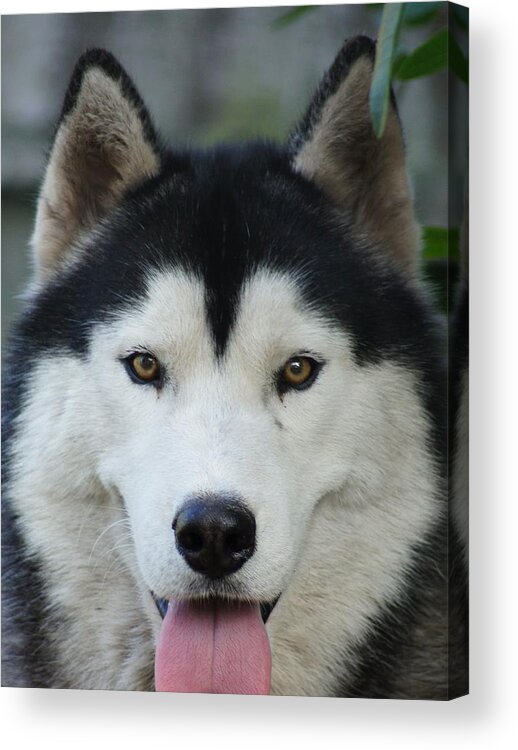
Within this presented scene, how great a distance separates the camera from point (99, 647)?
345cm

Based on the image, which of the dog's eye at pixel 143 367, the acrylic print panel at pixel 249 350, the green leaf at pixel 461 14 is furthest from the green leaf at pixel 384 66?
the dog's eye at pixel 143 367

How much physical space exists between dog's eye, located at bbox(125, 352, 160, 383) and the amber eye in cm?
29

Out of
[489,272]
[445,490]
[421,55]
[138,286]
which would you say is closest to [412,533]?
[445,490]

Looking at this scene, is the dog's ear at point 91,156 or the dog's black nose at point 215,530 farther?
the dog's ear at point 91,156

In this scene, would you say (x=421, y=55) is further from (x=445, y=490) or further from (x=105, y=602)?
(x=105, y=602)

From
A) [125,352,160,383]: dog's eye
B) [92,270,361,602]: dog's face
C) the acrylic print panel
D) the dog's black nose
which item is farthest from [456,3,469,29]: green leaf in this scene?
the dog's black nose

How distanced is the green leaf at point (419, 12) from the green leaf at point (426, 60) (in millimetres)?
56

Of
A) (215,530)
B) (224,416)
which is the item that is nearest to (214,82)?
(224,416)

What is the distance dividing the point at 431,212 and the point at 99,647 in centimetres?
133

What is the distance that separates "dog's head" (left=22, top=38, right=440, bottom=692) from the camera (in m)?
3.12

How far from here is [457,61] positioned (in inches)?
131

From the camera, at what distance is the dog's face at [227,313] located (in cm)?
311

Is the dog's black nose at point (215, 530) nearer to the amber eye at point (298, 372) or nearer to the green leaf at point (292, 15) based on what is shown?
the amber eye at point (298, 372)

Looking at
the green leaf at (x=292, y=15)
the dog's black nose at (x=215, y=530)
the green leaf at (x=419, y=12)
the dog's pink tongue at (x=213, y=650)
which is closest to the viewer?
the dog's black nose at (x=215, y=530)
